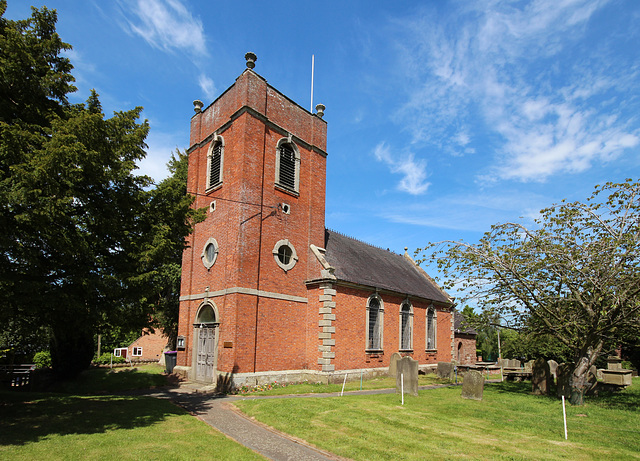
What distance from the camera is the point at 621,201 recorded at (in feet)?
43.4

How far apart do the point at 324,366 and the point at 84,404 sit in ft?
31.7

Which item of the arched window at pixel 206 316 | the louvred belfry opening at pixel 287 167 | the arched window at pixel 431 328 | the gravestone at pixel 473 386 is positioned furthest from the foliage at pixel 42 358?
the gravestone at pixel 473 386

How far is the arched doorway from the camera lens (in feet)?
56.3

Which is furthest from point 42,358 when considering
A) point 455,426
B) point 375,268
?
point 455,426

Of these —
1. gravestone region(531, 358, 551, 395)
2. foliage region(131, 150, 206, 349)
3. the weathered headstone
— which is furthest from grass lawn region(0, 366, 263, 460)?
the weathered headstone

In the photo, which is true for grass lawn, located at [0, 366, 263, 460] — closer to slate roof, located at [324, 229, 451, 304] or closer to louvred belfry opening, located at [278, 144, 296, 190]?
slate roof, located at [324, 229, 451, 304]

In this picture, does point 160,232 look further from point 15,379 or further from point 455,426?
point 15,379

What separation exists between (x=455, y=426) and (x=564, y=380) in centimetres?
825

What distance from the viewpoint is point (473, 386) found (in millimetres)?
14234

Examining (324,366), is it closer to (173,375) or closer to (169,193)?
(173,375)

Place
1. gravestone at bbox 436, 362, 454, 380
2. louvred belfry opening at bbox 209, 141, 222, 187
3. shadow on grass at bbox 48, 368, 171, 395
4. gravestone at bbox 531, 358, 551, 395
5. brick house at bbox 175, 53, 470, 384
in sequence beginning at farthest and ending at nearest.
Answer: gravestone at bbox 436, 362, 454, 380 → louvred belfry opening at bbox 209, 141, 222, 187 → brick house at bbox 175, 53, 470, 384 → gravestone at bbox 531, 358, 551, 395 → shadow on grass at bbox 48, 368, 171, 395

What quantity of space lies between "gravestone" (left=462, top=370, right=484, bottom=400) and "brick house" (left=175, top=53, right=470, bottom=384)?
6200 millimetres

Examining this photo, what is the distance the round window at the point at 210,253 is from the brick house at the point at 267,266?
0.22 feet

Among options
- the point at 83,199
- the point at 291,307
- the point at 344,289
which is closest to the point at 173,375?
the point at 291,307
